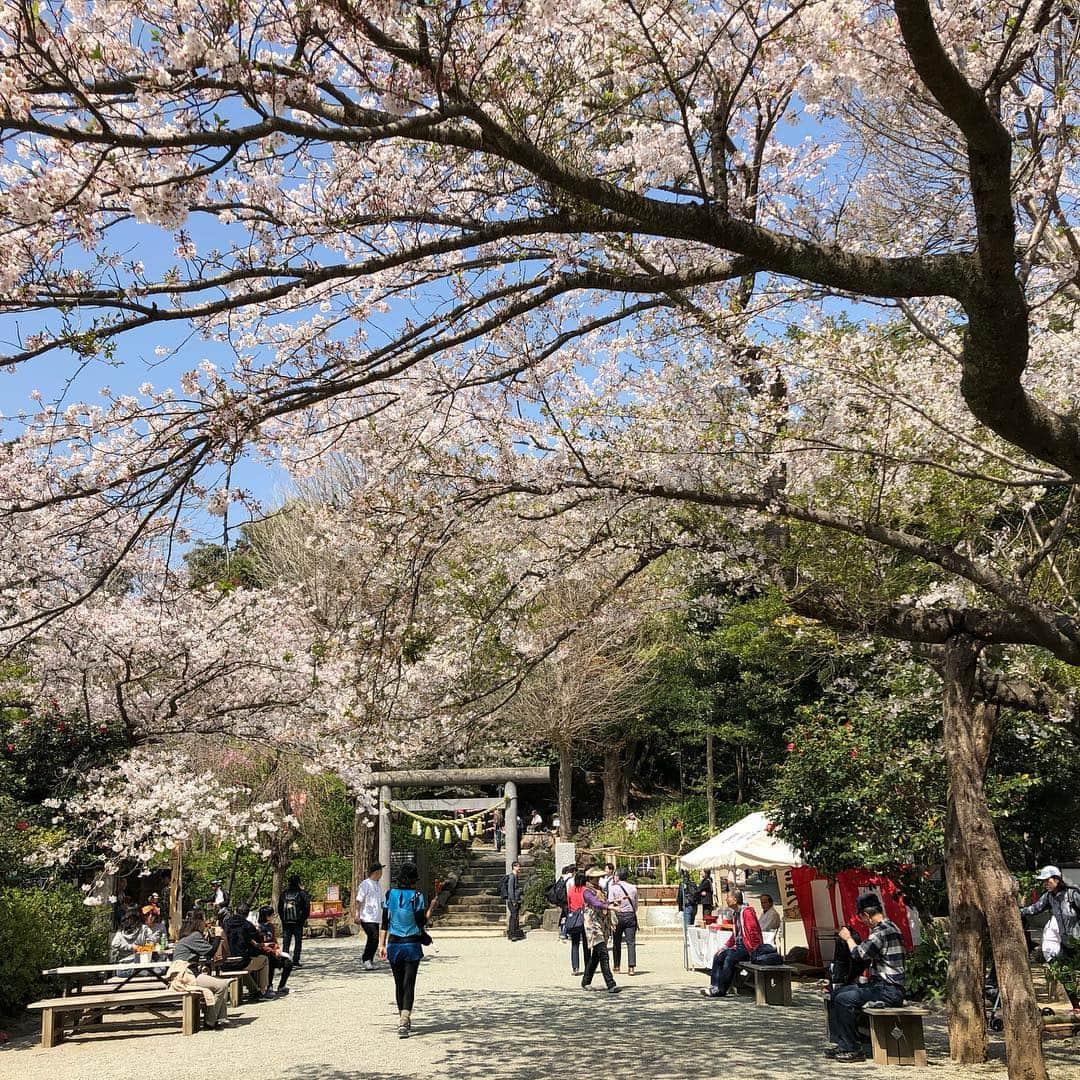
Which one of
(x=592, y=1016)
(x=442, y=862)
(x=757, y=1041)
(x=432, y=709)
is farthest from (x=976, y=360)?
(x=442, y=862)

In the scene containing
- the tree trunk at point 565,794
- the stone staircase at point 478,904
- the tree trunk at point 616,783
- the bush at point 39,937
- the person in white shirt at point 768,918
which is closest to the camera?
the bush at point 39,937

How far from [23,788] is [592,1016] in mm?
6838

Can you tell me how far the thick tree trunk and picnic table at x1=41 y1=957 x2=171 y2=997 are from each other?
7338 mm

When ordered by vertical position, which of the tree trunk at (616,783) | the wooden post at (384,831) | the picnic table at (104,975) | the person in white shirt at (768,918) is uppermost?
the tree trunk at (616,783)

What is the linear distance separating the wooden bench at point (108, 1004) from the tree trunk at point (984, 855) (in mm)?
6827

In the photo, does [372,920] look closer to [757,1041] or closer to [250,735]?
[250,735]

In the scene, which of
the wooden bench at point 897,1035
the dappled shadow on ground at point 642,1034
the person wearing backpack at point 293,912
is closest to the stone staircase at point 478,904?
the person wearing backpack at point 293,912

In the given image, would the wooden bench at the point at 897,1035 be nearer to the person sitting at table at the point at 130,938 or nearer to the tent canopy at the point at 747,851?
the tent canopy at the point at 747,851

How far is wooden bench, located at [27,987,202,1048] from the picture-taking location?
29.1 ft

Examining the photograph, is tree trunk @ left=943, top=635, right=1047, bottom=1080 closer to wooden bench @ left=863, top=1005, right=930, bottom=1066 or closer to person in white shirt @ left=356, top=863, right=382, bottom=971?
wooden bench @ left=863, top=1005, right=930, bottom=1066

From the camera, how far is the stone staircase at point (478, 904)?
22234 millimetres

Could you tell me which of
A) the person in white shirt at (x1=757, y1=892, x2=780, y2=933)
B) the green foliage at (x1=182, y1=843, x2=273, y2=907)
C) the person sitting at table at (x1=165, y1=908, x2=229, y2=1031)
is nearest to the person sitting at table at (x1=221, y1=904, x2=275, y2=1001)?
the person sitting at table at (x1=165, y1=908, x2=229, y2=1031)

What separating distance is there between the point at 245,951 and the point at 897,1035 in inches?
299

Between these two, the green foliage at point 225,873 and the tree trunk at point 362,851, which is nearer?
the tree trunk at point 362,851
